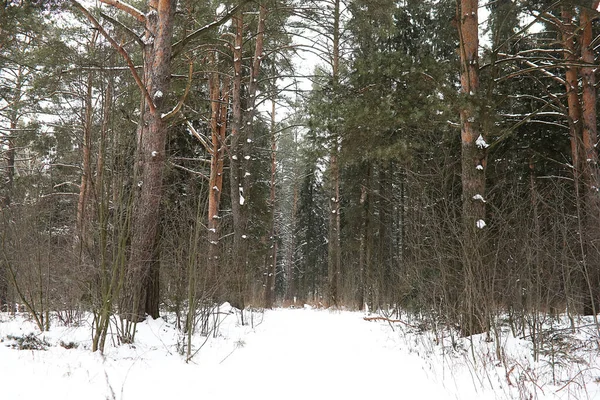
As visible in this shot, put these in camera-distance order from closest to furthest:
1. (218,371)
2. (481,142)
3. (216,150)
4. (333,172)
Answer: (218,371) → (481,142) → (333,172) → (216,150)

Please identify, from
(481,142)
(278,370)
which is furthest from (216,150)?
(278,370)

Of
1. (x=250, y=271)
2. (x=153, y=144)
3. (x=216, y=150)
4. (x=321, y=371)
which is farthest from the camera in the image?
(x=216, y=150)

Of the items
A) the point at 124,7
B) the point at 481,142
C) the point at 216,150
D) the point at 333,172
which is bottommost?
the point at 481,142

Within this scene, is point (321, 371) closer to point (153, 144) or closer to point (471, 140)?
point (153, 144)

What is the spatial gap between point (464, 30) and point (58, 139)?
11.8 metres

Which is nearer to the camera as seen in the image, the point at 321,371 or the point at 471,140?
the point at 321,371

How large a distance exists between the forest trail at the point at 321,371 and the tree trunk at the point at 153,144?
160cm

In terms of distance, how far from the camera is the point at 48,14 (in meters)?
6.48

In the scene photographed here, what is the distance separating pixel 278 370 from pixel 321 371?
1.66 ft

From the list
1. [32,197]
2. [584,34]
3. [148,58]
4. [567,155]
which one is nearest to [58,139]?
[32,197]

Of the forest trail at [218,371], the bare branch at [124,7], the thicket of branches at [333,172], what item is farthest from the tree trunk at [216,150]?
the forest trail at [218,371]

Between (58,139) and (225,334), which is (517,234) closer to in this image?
(225,334)

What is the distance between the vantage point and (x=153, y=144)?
5.80 m

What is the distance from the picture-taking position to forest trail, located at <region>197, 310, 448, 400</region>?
149 inches
